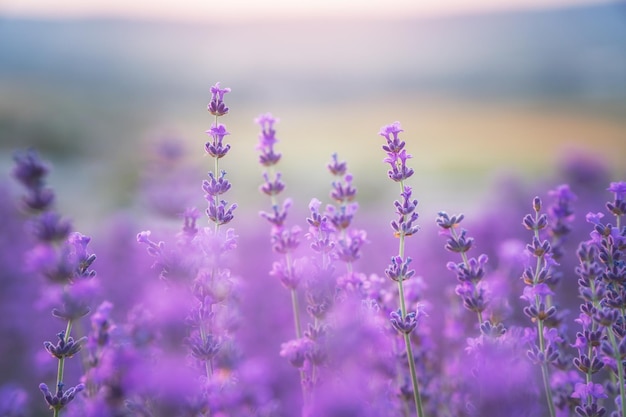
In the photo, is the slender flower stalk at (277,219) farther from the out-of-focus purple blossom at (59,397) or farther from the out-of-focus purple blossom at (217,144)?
the out-of-focus purple blossom at (59,397)

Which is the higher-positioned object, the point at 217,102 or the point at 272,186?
the point at 217,102

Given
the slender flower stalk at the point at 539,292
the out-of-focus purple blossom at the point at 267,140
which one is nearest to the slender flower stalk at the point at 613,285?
the slender flower stalk at the point at 539,292

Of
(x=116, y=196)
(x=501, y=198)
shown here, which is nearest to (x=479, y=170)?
(x=116, y=196)

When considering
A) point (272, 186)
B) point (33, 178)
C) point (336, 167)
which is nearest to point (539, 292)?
point (336, 167)

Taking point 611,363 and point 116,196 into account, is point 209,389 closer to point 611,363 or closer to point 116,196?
point 611,363

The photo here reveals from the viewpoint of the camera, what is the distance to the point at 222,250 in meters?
1.71

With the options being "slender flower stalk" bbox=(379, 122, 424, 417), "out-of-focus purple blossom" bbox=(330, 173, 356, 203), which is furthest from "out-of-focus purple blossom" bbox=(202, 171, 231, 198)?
"slender flower stalk" bbox=(379, 122, 424, 417)

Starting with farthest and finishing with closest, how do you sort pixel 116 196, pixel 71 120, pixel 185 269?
pixel 71 120 → pixel 116 196 → pixel 185 269

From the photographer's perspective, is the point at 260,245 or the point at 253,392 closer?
the point at 253,392

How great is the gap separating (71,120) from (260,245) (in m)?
16.5

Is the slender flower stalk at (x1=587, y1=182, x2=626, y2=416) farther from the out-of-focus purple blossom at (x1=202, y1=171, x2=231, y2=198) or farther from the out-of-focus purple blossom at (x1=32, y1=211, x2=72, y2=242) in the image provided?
the out-of-focus purple blossom at (x1=32, y1=211, x2=72, y2=242)

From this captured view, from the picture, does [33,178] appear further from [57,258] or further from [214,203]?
[214,203]

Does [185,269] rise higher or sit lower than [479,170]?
lower

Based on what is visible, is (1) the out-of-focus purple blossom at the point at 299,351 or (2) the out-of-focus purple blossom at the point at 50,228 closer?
(2) the out-of-focus purple blossom at the point at 50,228
